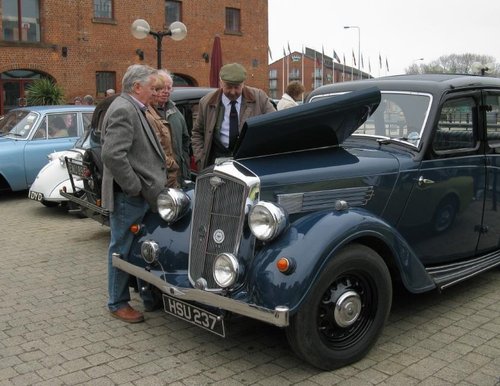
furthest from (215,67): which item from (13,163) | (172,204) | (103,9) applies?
(103,9)

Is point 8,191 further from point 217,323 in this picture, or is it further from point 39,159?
point 217,323

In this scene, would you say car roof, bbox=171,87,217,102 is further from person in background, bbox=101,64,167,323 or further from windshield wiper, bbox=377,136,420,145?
windshield wiper, bbox=377,136,420,145

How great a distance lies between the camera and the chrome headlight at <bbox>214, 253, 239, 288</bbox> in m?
3.42

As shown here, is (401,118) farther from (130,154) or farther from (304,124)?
(130,154)

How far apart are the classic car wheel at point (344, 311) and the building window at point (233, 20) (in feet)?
81.3

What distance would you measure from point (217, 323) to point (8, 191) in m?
8.90

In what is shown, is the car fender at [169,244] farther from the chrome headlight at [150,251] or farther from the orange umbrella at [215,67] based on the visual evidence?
the orange umbrella at [215,67]

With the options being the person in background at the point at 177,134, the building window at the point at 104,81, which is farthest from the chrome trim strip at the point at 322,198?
the building window at the point at 104,81

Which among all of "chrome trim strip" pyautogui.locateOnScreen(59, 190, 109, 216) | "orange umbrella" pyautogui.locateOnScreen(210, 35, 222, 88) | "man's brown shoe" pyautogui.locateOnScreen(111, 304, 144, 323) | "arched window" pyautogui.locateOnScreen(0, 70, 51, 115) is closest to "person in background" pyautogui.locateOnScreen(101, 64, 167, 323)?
"man's brown shoe" pyautogui.locateOnScreen(111, 304, 144, 323)

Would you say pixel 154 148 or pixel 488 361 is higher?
pixel 154 148

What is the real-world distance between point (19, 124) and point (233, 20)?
18.9 m

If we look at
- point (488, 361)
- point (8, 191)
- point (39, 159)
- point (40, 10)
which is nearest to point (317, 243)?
point (488, 361)

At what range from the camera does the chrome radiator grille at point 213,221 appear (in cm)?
361

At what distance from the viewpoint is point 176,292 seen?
12.0 feet
